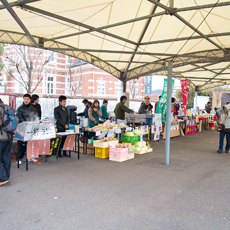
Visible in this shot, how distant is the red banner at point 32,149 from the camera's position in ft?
18.7

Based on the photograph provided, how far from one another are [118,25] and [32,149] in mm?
4963

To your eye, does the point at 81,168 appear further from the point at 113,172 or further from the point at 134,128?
the point at 134,128

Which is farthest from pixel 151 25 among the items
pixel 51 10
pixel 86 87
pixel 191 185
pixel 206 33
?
pixel 86 87

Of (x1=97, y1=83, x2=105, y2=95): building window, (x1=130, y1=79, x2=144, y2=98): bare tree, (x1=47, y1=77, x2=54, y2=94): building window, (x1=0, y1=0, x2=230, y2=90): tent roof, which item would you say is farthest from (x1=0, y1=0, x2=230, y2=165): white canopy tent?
(x1=130, y1=79, x2=144, y2=98): bare tree

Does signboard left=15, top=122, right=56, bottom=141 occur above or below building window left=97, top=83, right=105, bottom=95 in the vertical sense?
below

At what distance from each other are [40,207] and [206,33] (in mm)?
8662

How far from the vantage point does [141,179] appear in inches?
204

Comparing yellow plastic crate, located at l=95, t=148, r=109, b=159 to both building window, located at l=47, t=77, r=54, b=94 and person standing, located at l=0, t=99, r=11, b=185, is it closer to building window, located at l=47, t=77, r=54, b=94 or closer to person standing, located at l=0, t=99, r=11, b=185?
person standing, located at l=0, t=99, r=11, b=185

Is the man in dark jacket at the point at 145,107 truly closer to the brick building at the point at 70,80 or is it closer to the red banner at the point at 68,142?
the red banner at the point at 68,142

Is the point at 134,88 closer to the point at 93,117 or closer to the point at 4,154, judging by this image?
the point at 93,117

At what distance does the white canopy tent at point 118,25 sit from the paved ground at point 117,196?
2912mm

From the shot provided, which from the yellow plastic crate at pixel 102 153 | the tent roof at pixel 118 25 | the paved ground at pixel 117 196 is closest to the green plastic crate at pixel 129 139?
the yellow plastic crate at pixel 102 153

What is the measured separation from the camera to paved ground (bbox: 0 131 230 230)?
3262 mm

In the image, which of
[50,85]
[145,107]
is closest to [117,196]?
[145,107]
